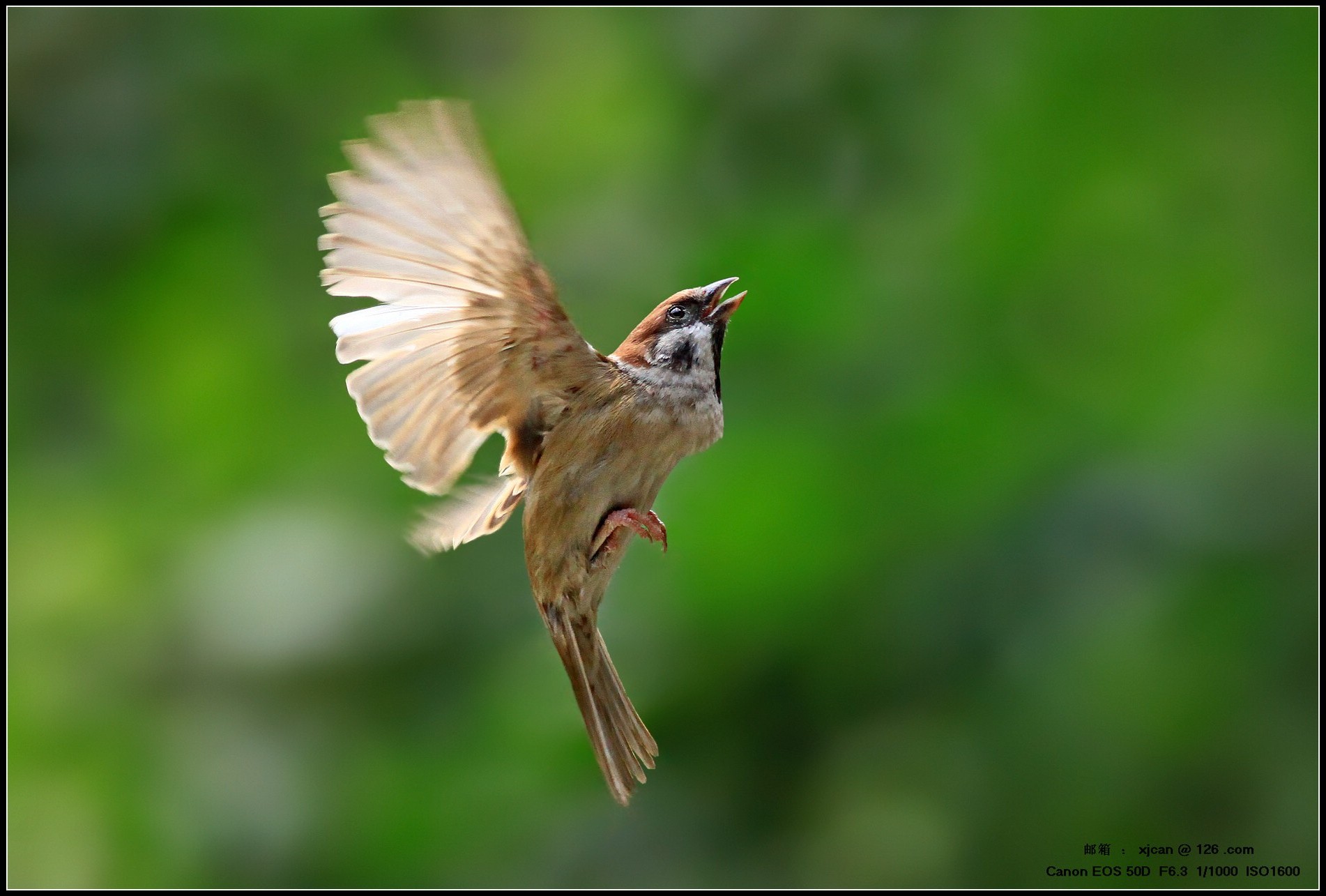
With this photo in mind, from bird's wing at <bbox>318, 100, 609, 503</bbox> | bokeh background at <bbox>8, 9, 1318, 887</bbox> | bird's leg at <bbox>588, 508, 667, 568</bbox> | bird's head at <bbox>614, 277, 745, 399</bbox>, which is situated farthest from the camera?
bokeh background at <bbox>8, 9, 1318, 887</bbox>

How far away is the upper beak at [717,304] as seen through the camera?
2020 mm

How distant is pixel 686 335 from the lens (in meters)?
2.03

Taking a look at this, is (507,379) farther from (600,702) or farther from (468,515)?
(600,702)

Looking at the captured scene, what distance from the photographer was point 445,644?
399 centimetres

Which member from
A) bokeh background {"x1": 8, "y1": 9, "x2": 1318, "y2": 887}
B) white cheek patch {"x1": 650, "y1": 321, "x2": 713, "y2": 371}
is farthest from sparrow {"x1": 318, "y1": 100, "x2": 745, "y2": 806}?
bokeh background {"x1": 8, "y1": 9, "x2": 1318, "y2": 887}

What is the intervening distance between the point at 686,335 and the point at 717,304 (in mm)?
83

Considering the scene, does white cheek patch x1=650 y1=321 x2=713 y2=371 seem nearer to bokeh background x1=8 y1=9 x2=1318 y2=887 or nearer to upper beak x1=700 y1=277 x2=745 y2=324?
upper beak x1=700 y1=277 x2=745 y2=324

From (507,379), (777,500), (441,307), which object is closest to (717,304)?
(507,379)

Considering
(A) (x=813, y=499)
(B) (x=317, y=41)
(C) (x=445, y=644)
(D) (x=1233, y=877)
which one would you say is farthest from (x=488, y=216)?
(B) (x=317, y=41)

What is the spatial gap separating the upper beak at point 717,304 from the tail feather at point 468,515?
0.39 metres

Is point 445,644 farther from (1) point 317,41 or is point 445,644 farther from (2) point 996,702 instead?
(1) point 317,41

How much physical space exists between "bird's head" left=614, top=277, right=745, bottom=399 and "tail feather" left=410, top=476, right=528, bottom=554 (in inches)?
10.8

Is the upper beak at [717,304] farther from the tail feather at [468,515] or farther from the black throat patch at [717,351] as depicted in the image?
the tail feather at [468,515]

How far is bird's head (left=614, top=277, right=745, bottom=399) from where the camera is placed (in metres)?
2.01
